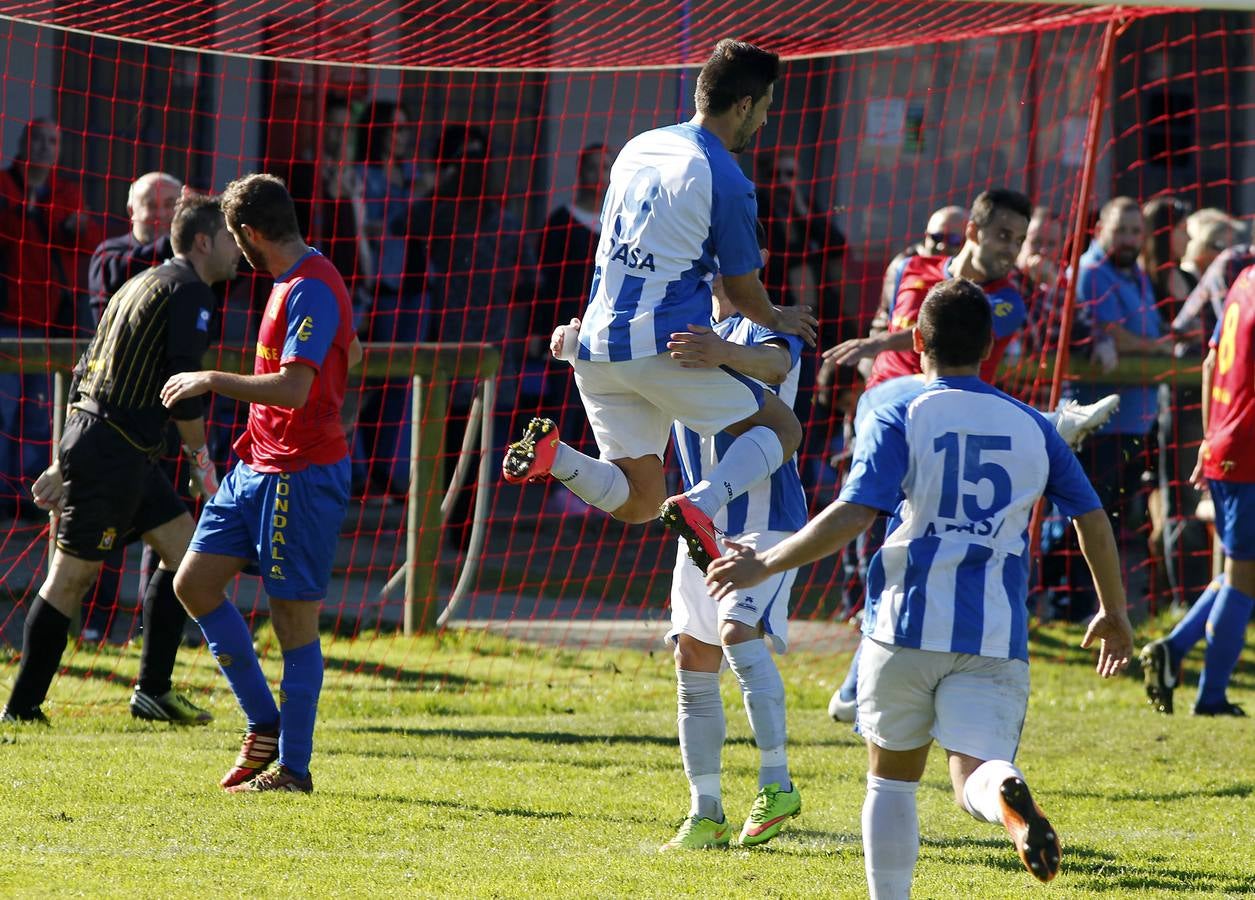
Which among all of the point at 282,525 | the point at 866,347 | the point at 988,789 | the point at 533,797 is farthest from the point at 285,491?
the point at 988,789

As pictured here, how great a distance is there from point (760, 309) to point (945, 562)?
131 cm

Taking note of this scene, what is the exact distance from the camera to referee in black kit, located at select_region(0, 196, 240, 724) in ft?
20.7

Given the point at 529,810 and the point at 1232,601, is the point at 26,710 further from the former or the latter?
the point at 1232,601

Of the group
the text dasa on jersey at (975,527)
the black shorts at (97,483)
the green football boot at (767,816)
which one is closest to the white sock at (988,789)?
the text dasa on jersey at (975,527)

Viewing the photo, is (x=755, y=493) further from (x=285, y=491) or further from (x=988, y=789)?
(x=988, y=789)

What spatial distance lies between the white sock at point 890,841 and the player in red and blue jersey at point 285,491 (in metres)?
2.09

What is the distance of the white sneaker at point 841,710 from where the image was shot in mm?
7223

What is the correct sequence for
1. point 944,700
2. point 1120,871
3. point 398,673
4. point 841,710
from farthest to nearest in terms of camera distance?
point 398,673 < point 841,710 < point 1120,871 < point 944,700

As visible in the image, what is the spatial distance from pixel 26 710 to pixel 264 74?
260 inches

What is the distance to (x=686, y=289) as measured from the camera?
196 inches

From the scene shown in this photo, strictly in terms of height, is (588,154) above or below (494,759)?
above

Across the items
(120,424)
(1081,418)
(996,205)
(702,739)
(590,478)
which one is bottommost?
(702,739)

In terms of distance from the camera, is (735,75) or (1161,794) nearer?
(735,75)

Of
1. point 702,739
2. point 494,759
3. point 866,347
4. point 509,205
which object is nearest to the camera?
point 702,739
